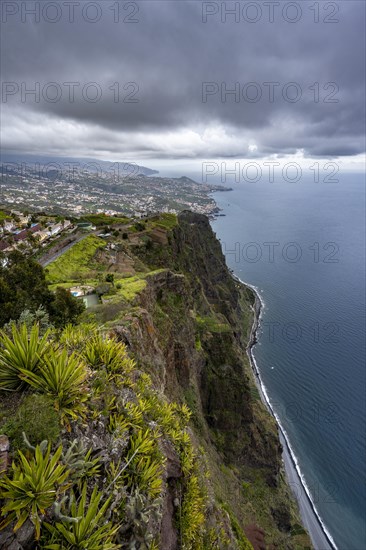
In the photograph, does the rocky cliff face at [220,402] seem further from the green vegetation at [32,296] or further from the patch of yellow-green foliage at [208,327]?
the green vegetation at [32,296]

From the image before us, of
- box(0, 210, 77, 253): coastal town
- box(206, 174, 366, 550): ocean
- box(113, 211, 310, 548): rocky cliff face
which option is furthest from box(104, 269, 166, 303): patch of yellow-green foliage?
box(206, 174, 366, 550): ocean

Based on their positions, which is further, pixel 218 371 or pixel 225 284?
pixel 225 284

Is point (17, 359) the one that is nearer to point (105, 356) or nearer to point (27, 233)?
point (105, 356)

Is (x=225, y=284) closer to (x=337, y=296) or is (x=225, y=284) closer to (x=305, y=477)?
(x=337, y=296)

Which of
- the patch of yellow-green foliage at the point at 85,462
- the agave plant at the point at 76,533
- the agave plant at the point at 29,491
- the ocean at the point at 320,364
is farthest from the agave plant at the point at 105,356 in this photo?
the ocean at the point at 320,364

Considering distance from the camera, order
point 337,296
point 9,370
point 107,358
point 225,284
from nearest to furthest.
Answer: point 9,370
point 107,358
point 225,284
point 337,296

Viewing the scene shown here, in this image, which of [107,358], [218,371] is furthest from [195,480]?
[218,371]

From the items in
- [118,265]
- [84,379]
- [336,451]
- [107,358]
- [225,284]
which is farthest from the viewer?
[225,284]
